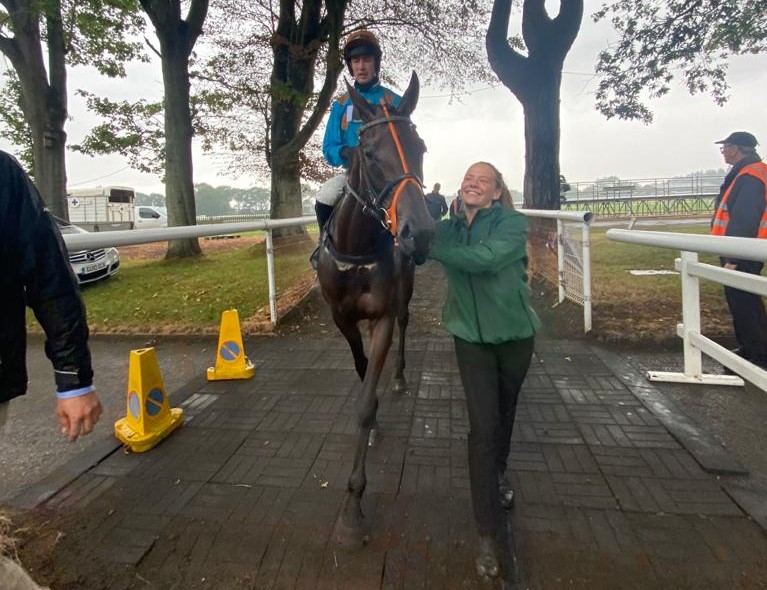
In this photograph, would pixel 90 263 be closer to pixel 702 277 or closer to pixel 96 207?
pixel 702 277

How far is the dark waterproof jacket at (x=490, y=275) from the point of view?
7.13 ft

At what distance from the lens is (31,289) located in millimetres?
1494

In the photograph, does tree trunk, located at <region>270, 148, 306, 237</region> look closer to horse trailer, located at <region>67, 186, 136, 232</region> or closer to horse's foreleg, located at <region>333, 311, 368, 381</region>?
horse's foreleg, located at <region>333, 311, 368, 381</region>

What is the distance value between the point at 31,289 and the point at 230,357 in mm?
3381

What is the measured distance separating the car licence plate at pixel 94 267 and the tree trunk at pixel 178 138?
2.44m

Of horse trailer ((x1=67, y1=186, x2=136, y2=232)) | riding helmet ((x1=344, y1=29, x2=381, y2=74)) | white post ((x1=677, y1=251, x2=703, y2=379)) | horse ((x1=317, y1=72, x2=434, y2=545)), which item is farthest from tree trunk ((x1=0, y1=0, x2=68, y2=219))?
horse trailer ((x1=67, y1=186, x2=136, y2=232))

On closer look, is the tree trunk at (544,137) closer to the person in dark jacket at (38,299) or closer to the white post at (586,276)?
the white post at (586,276)

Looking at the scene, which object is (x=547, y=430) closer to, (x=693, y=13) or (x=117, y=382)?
(x=117, y=382)

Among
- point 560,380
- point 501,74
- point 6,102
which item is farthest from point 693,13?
point 6,102

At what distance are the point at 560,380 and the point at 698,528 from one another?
81.3 inches

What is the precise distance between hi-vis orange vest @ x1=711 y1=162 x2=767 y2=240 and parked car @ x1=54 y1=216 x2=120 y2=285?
938 cm

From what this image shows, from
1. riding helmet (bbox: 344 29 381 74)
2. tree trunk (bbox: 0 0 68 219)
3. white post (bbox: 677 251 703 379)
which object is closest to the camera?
riding helmet (bbox: 344 29 381 74)

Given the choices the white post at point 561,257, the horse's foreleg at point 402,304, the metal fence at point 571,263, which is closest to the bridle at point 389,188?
the horse's foreleg at point 402,304

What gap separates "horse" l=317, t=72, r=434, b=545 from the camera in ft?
7.21
